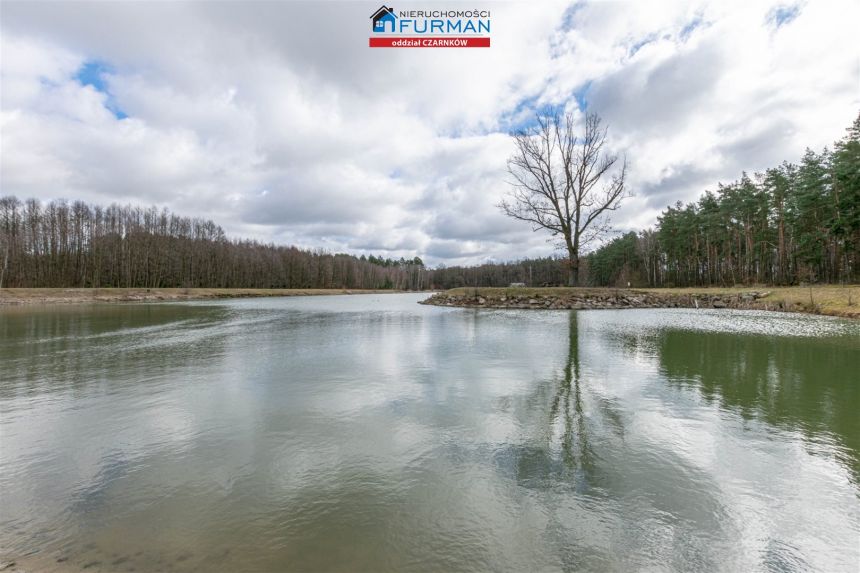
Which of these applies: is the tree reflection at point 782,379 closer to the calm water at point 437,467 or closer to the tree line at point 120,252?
the calm water at point 437,467

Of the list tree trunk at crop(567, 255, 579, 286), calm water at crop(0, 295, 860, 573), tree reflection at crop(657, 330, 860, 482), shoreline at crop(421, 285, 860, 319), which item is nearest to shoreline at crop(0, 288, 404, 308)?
shoreline at crop(421, 285, 860, 319)

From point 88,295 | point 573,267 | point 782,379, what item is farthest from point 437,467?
point 88,295

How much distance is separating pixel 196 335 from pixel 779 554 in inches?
550

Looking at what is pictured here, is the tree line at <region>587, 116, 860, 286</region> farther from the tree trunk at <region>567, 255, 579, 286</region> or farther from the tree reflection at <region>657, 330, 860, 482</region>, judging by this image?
the tree reflection at <region>657, 330, 860, 482</region>

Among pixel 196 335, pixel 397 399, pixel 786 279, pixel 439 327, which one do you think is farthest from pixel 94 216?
pixel 786 279

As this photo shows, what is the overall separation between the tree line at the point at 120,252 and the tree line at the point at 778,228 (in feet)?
278

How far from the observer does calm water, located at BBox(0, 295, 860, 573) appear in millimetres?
2248

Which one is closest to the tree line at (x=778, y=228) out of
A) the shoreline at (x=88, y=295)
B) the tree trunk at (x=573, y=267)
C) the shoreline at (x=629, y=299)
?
the shoreline at (x=629, y=299)

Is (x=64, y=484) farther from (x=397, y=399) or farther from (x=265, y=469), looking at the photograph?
(x=397, y=399)

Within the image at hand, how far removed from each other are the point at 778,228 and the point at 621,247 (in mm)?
38131

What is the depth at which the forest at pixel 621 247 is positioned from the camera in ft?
108

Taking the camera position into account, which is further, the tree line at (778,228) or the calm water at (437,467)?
the tree line at (778,228)

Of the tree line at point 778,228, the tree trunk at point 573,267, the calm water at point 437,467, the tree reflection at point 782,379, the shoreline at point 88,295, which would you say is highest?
the tree line at point 778,228

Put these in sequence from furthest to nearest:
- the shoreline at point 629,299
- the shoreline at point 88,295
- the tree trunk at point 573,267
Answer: the shoreline at point 88,295 → the tree trunk at point 573,267 → the shoreline at point 629,299
